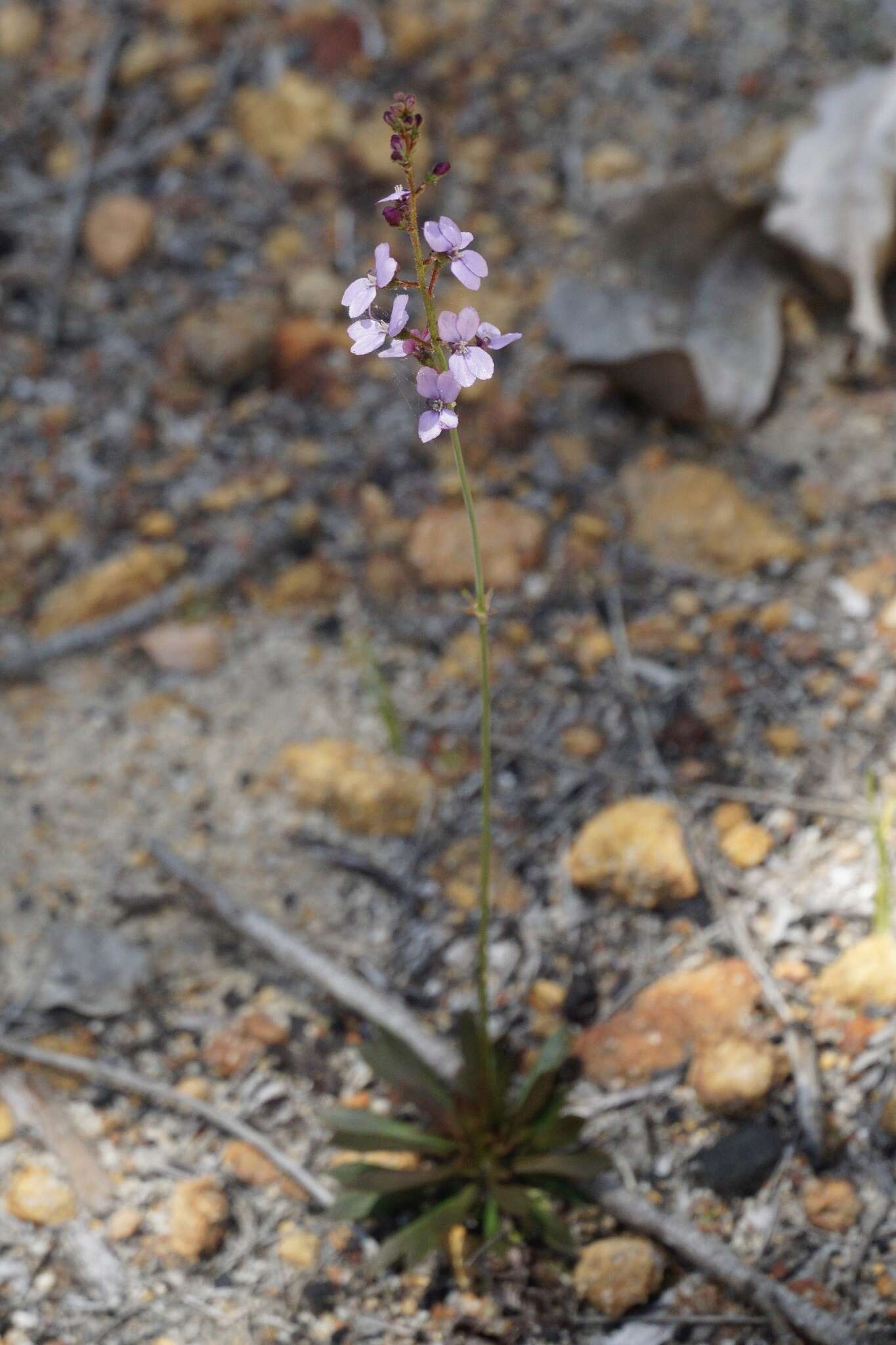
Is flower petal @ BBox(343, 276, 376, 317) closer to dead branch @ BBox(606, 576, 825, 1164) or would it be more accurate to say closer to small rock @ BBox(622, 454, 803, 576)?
dead branch @ BBox(606, 576, 825, 1164)

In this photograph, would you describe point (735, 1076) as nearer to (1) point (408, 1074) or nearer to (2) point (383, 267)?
(1) point (408, 1074)

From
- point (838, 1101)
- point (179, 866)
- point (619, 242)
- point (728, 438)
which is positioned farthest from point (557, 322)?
point (838, 1101)

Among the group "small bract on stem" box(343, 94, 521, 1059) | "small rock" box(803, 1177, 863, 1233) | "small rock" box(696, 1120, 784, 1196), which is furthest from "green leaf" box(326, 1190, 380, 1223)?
"small bract on stem" box(343, 94, 521, 1059)

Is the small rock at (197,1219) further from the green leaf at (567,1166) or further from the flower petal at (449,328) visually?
the flower petal at (449,328)

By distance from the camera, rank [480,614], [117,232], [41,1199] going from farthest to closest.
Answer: [117,232], [41,1199], [480,614]

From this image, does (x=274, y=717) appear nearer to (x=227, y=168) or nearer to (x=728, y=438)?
(x=728, y=438)

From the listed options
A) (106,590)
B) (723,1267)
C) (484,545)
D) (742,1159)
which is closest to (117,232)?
(106,590)

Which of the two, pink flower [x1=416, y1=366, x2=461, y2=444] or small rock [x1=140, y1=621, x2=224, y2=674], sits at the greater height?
pink flower [x1=416, y1=366, x2=461, y2=444]
